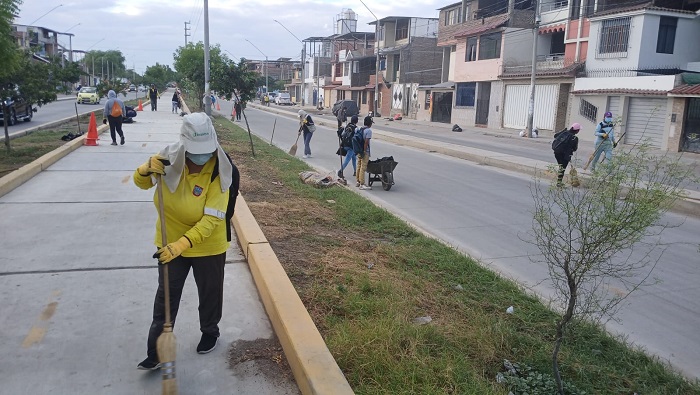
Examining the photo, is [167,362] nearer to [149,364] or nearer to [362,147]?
[149,364]

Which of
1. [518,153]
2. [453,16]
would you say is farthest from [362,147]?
[453,16]

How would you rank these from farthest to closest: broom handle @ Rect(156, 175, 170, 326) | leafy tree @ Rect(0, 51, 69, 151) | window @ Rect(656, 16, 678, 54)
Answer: window @ Rect(656, 16, 678, 54), leafy tree @ Rect(0, 51, 69, 151), broom handle @ Rect(156, 175, 170, 326)

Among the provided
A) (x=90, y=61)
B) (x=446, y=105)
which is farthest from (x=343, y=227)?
(x=90, y=61)

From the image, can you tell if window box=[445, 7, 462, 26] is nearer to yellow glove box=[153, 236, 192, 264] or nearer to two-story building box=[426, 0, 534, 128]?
two-story building box=[426, 0, 534, 128]

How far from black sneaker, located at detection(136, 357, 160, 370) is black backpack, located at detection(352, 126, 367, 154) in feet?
27.9

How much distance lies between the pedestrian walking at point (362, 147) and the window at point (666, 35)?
20.7 m

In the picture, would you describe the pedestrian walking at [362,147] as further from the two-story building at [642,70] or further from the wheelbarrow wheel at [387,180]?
the two-story building at [642,70]

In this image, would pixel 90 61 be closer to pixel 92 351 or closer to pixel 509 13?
pixel 509 13

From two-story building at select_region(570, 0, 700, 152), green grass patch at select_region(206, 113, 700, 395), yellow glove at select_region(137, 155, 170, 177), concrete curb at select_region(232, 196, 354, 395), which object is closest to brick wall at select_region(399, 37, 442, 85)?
two-story building at select_region(570, 0, 700, 152)

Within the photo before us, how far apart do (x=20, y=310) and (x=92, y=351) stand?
3.29 feet

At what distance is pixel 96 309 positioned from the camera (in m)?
4.50

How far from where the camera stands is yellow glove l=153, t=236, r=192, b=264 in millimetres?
3238

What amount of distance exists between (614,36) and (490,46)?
1045 cm

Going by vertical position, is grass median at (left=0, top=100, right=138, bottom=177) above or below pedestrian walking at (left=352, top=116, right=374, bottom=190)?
below
